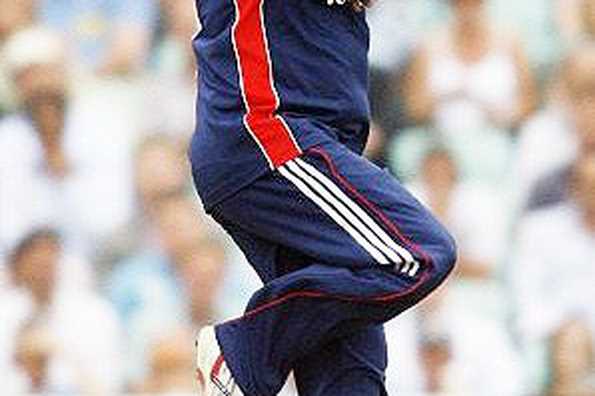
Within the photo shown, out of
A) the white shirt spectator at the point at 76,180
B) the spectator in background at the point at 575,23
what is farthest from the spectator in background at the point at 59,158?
the spectator in background at the point at 575,23

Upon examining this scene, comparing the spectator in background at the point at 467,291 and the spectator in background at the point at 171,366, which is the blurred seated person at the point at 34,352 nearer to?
the spectator in background at the point at 171,366

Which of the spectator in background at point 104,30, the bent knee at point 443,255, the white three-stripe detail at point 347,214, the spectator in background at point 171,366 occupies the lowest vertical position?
the spectator in background at point 171,366

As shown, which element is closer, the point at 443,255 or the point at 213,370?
the point at 443,255

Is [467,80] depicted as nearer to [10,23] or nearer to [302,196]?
[10,23]

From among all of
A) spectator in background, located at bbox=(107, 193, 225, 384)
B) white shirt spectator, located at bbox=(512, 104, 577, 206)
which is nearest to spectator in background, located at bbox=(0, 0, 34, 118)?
spectator in background, located at bbox=(107, 193, 225, 384)

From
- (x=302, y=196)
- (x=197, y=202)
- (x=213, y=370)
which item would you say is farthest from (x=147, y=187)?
A: (x=302, y=196)

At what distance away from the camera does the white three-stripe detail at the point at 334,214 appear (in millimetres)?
4605

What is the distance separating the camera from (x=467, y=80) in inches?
282

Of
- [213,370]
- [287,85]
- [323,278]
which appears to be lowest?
[213,370]

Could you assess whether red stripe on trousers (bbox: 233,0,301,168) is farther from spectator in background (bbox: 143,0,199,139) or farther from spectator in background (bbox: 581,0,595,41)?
spectator in background (bbox: 581,0,595,41)

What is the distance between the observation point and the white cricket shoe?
475 cm

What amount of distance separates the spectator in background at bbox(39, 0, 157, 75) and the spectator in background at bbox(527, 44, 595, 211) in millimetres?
1488

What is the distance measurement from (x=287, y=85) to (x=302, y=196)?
271 mm

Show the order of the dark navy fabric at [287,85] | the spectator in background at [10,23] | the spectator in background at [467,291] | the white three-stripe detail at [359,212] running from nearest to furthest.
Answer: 1. the white three-stripe detail at [359,212]
2. the dark navy fabric at [287,85]
3. the spectator in background at [467,291]
4. the spectator in background at [10,23]
